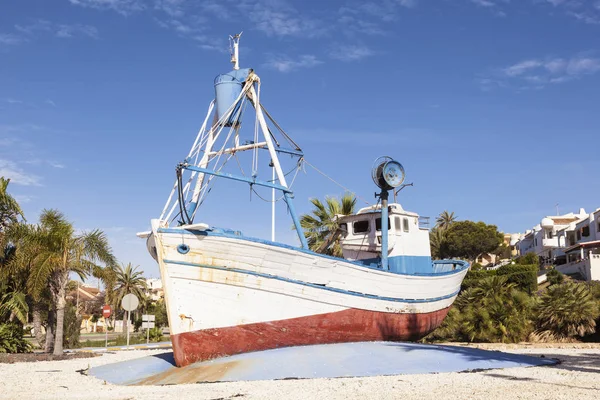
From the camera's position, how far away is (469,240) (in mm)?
73438

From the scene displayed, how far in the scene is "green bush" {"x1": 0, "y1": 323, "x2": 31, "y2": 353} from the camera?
22922mm

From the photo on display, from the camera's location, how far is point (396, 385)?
38.5ft

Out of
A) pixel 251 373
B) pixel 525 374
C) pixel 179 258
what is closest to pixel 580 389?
pixel 525 374

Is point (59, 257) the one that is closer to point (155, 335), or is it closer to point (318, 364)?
point (318, 364)

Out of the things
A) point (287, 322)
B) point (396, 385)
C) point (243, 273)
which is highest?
point (243, 273)

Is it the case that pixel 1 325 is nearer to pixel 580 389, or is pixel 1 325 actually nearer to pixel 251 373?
pixel 251 373

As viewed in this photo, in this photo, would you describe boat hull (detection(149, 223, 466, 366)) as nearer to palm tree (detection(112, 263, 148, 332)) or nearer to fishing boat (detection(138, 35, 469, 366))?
fishing boat (detection(138, 35, 469, 366))

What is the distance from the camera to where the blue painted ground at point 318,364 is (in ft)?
44.2

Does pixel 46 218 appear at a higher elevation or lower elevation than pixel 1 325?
higher

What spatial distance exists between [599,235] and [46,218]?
169 ft

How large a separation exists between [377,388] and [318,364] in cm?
278

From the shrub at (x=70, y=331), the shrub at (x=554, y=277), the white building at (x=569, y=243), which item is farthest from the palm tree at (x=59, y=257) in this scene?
the white building at (x=569, y=243)

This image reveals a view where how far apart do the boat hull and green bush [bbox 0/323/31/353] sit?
11.0 m

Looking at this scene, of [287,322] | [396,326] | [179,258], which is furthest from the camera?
[396,326]
